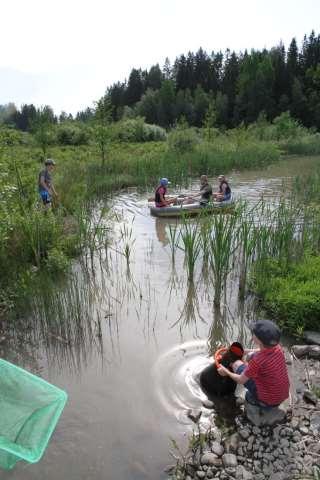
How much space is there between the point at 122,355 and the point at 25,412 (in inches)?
66.6

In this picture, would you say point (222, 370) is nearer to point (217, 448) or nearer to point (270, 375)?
point (270, 375)

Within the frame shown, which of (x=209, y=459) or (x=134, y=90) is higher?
(x=134, y=90)

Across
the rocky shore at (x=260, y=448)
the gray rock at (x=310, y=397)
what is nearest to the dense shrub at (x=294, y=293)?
the gray rock at (x=310, y=397)

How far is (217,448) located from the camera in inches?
134

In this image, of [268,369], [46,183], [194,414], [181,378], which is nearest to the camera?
[268,369]

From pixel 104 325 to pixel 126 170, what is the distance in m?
11.9

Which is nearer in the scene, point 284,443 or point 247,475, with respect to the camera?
point 247,475

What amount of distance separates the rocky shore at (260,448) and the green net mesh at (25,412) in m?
1.10

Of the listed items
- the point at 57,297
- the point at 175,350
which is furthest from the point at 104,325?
the point at 175,350

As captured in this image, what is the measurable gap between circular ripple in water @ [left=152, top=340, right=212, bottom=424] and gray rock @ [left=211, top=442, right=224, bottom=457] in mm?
394

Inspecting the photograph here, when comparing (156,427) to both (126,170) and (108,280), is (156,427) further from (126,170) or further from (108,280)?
(126,170)

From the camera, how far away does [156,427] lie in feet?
12.4

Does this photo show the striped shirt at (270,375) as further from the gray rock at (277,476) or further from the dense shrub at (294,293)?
the dense shrub at (294,293)

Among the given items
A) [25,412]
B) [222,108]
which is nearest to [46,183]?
[25,412]
